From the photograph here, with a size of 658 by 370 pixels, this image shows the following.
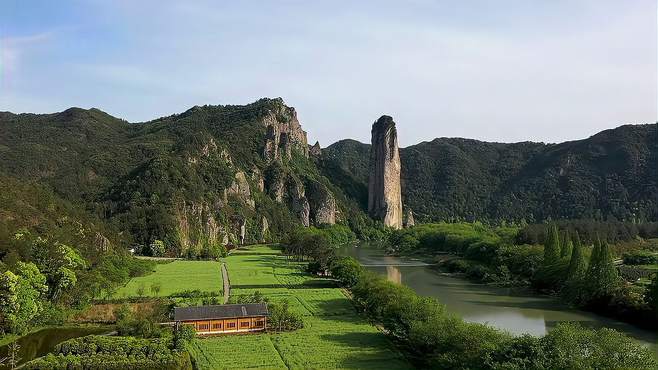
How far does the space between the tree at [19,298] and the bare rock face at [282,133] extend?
11615 cm

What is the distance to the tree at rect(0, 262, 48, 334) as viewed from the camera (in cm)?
3684

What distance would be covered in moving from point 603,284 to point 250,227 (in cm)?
8495

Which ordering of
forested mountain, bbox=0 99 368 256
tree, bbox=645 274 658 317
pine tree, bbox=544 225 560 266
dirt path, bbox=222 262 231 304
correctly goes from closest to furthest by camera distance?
tree, bbox=645 274 658 317
dirt path, bbox=222 262 231 304
pine tree, bbox=544 225 560 266
forested mountain, bbox=0 99 368 256

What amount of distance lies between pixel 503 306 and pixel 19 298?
39548mm

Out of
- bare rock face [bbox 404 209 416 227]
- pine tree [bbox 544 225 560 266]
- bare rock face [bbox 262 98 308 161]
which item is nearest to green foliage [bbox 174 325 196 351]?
pine tree [bbox 544 225 560 266]

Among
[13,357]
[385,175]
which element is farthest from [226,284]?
[385,175]

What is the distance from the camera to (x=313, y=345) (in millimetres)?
34562

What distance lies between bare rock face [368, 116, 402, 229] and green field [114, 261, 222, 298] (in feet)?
343

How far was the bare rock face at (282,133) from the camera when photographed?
523 feet

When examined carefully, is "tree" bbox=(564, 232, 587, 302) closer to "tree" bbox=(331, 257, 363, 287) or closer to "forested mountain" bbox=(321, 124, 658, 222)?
"tree" bbox=(331, 257, 363, 287)

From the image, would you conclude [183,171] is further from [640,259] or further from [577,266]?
[640,259]

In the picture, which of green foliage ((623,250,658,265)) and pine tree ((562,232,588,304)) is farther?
green foliage ((623,250,658,265))

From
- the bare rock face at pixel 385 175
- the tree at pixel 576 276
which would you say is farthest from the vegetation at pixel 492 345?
the bare rock face at pixel 385 175

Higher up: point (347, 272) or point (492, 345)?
point (347, 272)
